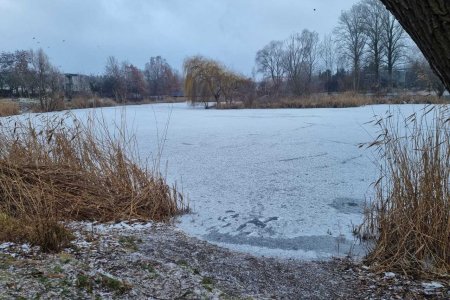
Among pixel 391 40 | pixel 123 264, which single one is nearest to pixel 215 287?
pixel 123 264

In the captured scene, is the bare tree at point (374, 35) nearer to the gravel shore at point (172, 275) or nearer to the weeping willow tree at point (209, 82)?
the weeping willow tree at point (209, 82)

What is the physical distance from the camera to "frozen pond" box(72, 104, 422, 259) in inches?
109

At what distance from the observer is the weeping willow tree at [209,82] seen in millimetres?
20844

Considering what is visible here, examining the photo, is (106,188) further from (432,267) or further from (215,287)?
(432,267)

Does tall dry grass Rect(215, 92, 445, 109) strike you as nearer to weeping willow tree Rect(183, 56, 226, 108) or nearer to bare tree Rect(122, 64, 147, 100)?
weeping willow tree Rect(183, 56, 226, 108)

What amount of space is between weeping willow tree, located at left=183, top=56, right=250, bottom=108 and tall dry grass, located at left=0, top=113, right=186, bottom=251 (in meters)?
17.3

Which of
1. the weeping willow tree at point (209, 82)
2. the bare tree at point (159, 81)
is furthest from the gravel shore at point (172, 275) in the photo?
the bare tree at point (159, 81)

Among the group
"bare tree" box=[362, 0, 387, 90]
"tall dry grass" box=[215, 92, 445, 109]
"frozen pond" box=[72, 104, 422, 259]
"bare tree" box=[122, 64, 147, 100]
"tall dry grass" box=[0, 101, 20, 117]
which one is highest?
"bare tree" box=[362, 0, 387, 90]

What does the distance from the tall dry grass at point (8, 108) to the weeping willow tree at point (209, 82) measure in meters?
15.3

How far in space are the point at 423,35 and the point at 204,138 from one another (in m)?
7.03

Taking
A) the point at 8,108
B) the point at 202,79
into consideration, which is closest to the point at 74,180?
the point at 8,108

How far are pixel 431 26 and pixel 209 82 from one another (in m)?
20.8

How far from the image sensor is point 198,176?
4.55m

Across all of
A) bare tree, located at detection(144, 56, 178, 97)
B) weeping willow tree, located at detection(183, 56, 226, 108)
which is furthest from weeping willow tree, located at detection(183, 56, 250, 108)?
bare tree, located at detection(144, 56, 178, 97)
